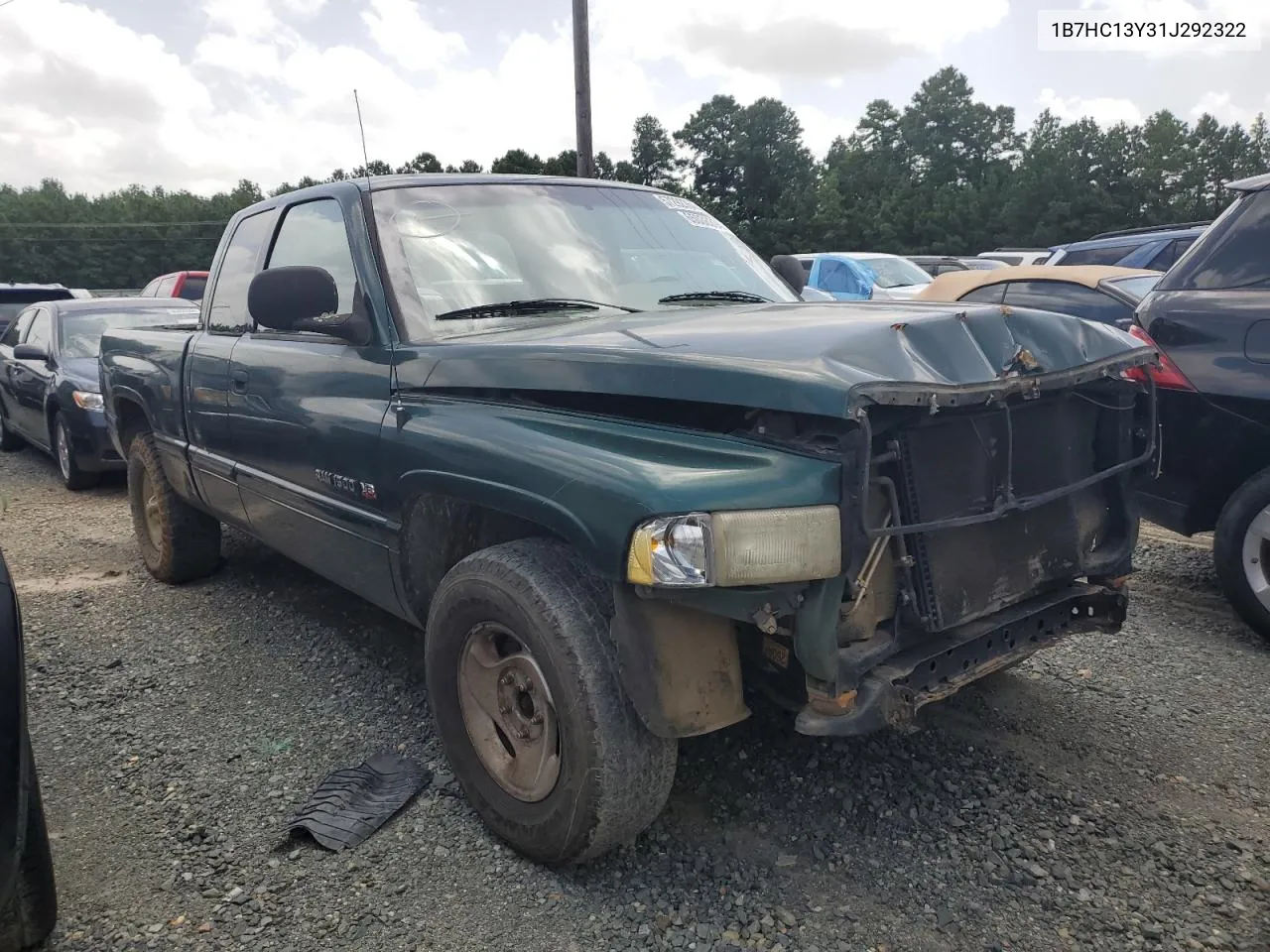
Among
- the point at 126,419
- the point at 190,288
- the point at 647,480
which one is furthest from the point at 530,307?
the point at 190,288

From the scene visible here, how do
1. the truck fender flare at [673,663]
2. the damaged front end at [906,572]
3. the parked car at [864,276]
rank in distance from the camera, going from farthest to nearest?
the parked car at [864,276], the truck fender flare at [673,663], the damaged front end at [906,572]

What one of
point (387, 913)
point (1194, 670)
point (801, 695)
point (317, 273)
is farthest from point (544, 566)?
point (1194, 670)

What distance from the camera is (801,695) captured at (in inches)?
91.0

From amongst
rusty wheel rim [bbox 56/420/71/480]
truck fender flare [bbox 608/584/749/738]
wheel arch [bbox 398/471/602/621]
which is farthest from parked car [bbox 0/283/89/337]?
truck fender flare [bbox 608/584/749/738]

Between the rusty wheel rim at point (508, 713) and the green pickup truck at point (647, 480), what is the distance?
1 centimetres

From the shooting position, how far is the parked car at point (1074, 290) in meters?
6.24

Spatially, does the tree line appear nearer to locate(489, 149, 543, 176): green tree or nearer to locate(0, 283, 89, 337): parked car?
locate(489, 149, 543, 176): green tree

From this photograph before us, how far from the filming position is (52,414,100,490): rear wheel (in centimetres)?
761

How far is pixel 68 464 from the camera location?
25.3ft

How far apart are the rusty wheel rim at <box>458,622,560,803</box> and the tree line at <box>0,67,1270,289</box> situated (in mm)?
26702

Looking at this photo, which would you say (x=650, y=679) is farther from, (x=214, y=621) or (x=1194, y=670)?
(x=214, y=621)

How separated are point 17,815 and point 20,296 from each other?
14273 millimetres

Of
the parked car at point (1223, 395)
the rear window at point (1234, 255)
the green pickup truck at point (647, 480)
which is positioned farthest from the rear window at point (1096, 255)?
the green pickup truck at point (647, 480)

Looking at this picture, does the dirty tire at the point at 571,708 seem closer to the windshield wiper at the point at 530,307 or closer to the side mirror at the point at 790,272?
the windshield wiper at the point at 530,307
